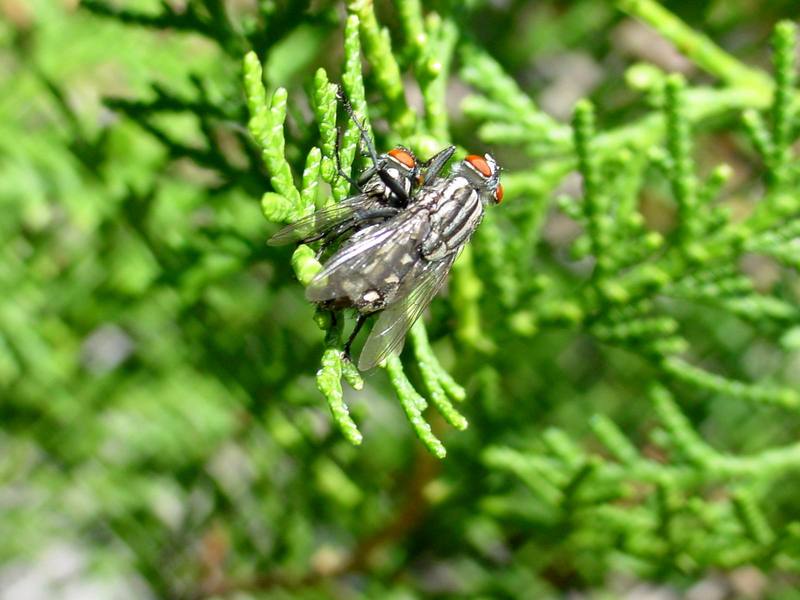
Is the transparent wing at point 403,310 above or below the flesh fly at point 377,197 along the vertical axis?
below

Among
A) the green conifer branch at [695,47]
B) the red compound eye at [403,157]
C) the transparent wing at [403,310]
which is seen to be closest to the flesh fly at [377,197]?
the red compound eye at [403,157]

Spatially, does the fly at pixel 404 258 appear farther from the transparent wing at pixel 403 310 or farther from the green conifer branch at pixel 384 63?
the green conifer branch at pixel 384 63

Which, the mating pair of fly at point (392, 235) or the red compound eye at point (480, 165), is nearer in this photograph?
the mating pair of fly at point (392, 235)

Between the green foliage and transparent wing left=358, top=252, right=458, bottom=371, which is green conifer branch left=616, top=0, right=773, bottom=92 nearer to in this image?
the green foliage

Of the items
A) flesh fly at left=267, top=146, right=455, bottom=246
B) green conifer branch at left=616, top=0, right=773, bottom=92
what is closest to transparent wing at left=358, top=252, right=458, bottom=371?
flesh fly at left=267, top=146, right=455, bottom=246

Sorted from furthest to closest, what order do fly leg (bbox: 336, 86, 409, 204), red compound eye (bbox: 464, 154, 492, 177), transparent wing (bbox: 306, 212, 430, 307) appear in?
red compound eye (bbox: 464, 154, 492, 177) < fly leg (bbox: 336, 86, 409, 204) < transparent wing (bbox: 306, 212, 430, 307)

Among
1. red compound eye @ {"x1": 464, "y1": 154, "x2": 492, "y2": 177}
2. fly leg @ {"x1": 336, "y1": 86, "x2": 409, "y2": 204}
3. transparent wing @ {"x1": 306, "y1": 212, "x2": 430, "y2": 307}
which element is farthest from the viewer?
red compound eye @ {"x1": 464, "y1": 154, "x2": 492, "y2": 177}

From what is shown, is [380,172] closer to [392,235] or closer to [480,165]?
[392,235]
